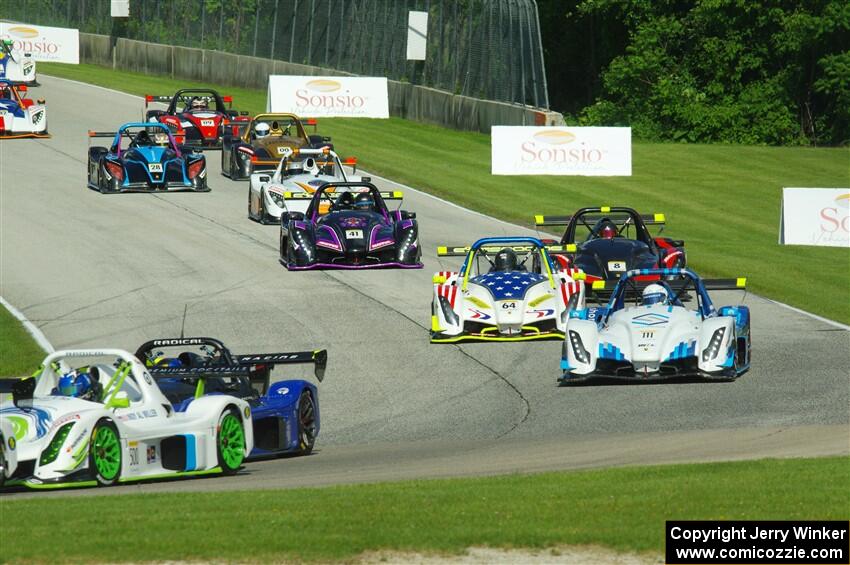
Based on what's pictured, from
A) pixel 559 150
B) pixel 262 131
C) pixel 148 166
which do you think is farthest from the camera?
pixel 559 150

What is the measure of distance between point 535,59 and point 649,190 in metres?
8.13

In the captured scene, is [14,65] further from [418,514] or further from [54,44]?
[418,514]

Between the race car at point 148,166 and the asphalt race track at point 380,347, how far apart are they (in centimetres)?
41

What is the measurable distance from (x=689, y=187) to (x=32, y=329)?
22456mm

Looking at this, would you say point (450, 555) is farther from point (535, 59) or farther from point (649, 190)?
point (535, 59)

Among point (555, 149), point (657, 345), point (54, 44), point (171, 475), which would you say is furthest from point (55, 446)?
point (54, 44)

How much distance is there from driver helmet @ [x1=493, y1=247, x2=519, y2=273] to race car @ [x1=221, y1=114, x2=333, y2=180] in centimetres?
1274

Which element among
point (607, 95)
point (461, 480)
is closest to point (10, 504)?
point (461, 480)

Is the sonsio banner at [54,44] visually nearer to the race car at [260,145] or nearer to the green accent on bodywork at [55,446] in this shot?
the race car at [260,145]

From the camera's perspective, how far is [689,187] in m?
41.0

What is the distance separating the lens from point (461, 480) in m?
12.8

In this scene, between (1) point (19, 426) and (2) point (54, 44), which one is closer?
(1) point (19, 426)

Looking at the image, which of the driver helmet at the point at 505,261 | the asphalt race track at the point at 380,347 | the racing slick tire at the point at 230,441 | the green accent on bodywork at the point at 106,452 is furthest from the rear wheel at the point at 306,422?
the driver helmet at the point at 505,261

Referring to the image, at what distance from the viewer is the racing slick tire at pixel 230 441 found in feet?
46.7
